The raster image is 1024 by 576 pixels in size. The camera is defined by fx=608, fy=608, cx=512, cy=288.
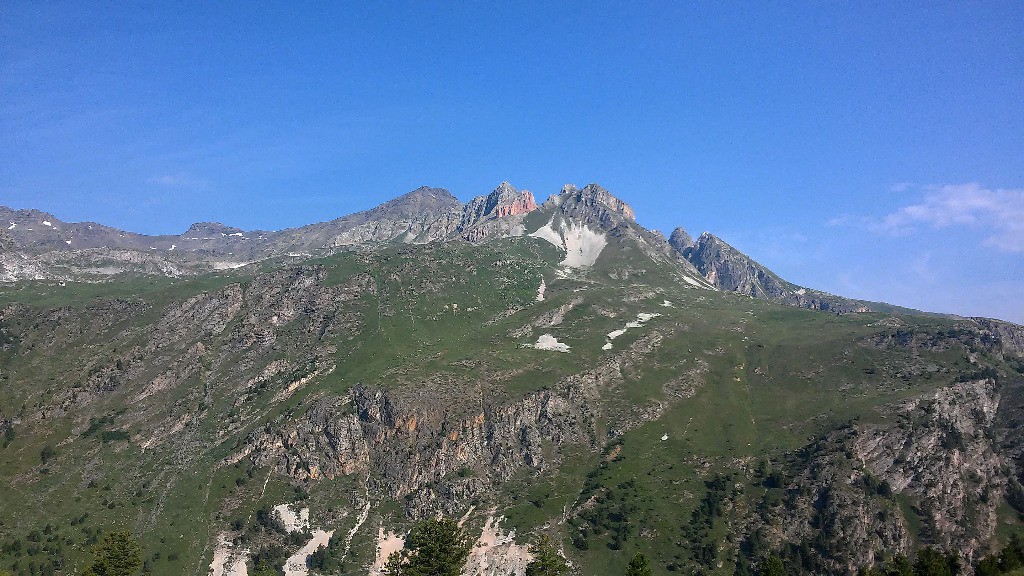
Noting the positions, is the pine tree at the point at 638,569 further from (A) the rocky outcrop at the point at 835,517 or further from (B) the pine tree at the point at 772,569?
Result: (A) the rocky outcrop at the point at 835,517

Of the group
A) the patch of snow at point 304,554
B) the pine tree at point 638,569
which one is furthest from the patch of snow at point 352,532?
the pine tree at point 638,569

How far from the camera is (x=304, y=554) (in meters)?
183

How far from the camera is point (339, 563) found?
178250 mm

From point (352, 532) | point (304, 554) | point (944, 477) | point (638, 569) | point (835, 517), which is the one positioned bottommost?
point (304, 554)

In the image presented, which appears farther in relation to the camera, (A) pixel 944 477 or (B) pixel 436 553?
(A) pixel 944 477

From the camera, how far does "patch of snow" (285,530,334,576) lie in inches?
6944

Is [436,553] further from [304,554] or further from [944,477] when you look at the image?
[944,477]

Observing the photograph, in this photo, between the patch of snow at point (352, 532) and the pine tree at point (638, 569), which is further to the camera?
the patch of snow at point (352, 532)

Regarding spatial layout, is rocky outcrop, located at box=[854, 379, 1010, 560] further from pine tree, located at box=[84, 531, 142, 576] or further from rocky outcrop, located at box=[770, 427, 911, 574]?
pine tree, located at box=[84, 531, 142, 576]

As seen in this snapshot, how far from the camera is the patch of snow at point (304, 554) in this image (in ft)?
579

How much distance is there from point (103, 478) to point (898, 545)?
796 ft

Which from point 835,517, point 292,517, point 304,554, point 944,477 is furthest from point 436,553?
point 944,477

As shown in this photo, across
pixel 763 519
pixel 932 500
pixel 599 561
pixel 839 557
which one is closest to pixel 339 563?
pixel 599 561

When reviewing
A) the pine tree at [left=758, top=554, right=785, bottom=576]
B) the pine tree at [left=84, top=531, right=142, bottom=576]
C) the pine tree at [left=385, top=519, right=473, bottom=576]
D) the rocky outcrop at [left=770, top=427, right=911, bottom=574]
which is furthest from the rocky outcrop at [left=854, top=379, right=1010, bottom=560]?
the pine tree at [left=84, top=531, right=142, bottom=576]
